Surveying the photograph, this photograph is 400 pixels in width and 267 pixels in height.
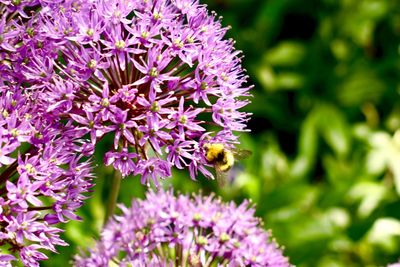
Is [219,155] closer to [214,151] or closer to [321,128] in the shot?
[214,151]

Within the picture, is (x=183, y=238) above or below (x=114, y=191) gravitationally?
below

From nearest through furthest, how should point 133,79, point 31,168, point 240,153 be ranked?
point 31,168 < point 133,79 < point 240,153

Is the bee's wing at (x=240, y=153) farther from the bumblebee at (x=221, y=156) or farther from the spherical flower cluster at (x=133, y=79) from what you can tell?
the spherical flower cluster at (x=133, y=79)

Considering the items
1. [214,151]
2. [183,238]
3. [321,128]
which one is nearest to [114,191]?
[183,238]

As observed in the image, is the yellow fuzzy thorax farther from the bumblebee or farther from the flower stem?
the flower stem

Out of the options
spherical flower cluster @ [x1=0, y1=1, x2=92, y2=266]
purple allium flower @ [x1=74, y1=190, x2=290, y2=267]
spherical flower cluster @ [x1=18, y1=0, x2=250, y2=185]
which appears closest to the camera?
spherical flower cluster @ [x1=0, y1=1, x2=92, y2=266]

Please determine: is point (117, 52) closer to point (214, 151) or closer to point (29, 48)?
point (29, 48)

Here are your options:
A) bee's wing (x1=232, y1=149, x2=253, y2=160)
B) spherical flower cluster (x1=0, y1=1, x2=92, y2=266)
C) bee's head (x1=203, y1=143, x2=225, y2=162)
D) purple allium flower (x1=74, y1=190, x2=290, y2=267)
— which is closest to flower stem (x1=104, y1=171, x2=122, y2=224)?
purple allium flower (x1=74, y1=190, x2=290, y2=267)
